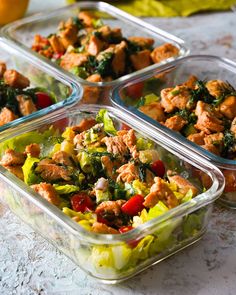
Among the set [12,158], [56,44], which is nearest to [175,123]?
[12,158]

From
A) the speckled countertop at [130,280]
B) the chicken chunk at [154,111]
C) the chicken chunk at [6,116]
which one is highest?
the chicken chunk at [154,111]

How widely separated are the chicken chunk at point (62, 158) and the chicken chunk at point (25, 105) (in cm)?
49

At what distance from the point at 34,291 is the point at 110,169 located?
49cm

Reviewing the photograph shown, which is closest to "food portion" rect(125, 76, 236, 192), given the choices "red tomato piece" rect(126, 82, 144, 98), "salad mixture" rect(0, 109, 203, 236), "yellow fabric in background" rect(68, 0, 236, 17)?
"red tomato piece" rect(126, 82, 144, 98)

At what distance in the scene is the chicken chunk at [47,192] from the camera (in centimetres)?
231

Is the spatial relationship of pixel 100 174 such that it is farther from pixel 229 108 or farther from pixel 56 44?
pixel 56 44

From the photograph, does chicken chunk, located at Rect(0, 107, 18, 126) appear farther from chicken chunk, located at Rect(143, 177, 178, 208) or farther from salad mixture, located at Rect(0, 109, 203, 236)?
chicken chunk, located at Rect(143, 177, 178, 208)

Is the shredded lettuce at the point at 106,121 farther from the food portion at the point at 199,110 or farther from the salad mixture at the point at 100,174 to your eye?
the food portion at the point at 199,110

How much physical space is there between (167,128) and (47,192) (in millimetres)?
583

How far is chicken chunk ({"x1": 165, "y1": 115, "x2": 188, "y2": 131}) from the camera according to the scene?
9.16 feet

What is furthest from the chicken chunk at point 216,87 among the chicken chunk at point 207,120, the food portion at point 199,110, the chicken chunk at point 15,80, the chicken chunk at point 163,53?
the chicken chunk at point 15,80

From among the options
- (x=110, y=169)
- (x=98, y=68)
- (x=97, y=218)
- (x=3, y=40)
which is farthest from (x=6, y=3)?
(x=97, y=218)

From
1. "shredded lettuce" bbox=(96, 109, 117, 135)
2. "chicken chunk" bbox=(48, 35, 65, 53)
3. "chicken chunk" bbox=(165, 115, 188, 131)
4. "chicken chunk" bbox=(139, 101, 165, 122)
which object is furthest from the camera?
"chicken chunk" bbox=(48, 35, 65, 53)

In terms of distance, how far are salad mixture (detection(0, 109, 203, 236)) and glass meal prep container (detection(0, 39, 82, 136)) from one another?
0.16 metres
